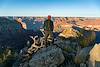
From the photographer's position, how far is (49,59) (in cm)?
2036

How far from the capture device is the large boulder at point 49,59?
20.3m

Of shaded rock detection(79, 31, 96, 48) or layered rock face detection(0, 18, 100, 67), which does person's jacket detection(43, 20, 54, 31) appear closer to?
layered rock face detection(0, 18, 100, 67)

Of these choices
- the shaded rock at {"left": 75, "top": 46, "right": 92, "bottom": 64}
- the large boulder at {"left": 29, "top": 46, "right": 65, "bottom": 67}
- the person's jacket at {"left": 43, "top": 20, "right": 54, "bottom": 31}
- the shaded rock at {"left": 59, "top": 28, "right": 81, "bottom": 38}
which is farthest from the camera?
the shaded rock at {"left": 59, "top": 28, "right": 81, "bottom": 38}

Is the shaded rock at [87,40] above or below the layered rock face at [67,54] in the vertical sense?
above

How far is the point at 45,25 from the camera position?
75.9ft

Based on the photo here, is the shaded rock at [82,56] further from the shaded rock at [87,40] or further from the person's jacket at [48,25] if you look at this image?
the person's jacket at [48,25]

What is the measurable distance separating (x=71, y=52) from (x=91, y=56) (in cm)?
335

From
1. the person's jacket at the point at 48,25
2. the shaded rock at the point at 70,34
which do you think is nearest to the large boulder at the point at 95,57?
the person's jacket at the point at 48,25

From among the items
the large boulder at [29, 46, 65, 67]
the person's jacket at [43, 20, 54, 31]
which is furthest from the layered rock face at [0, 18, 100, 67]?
the person's jacket at [43, 20, 54, 31]

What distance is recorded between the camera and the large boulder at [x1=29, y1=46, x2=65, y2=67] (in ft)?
66.7

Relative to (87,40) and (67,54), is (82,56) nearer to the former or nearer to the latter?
(67,54)

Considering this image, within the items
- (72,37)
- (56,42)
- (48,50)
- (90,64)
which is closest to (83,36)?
(72,37)

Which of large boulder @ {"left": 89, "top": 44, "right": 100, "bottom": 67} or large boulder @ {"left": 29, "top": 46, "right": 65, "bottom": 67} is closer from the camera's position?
large boulder @ {"left": 89, "top": 44, "right": 100, "bottom": 67}

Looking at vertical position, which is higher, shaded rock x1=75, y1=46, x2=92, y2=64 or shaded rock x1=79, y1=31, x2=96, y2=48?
shaded rock x1=79, y1=31, x2=96, y2=48
